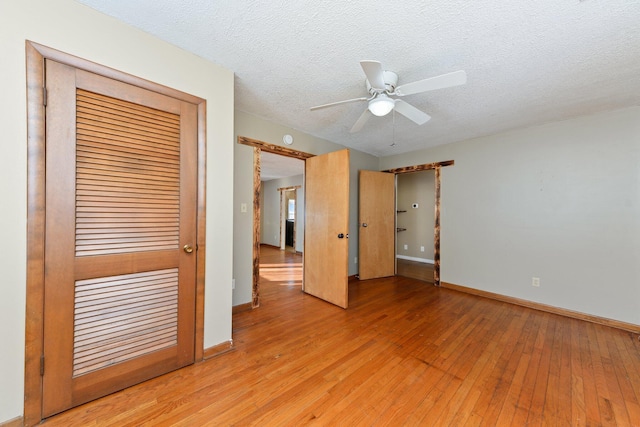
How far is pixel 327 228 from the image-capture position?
3.14 m

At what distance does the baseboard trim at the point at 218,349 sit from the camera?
1843mm

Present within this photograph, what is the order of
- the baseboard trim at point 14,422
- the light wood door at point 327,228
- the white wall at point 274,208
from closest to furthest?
the baseboard trim at point 14,422, the light wood door at point 327,228, the white wall at point 274,208

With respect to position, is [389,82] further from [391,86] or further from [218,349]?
[218,349]

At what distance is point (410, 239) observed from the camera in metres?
6.06

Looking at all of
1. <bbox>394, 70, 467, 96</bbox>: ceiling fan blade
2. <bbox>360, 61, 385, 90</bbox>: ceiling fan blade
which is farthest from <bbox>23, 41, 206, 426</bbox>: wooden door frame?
<bbox>394, 70, 467, 96</bbox>: ceiling fan blade

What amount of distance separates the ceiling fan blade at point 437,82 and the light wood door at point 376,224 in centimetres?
243

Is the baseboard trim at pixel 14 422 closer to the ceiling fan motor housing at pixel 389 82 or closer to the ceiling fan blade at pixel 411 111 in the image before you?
the ceiling fan motor housing at pixel 389 82

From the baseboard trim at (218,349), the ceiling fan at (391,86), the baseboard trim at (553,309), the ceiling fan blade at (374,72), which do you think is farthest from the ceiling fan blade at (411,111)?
the baseboard trim at (553,309)

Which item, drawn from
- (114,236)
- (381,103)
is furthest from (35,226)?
(381,103)

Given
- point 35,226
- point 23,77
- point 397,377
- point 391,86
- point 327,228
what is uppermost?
point 391,86

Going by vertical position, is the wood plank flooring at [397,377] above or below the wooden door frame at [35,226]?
below

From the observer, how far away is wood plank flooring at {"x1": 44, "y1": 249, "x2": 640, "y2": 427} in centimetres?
134

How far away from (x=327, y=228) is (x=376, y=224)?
1.45m

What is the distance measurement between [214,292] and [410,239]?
17.4ft
